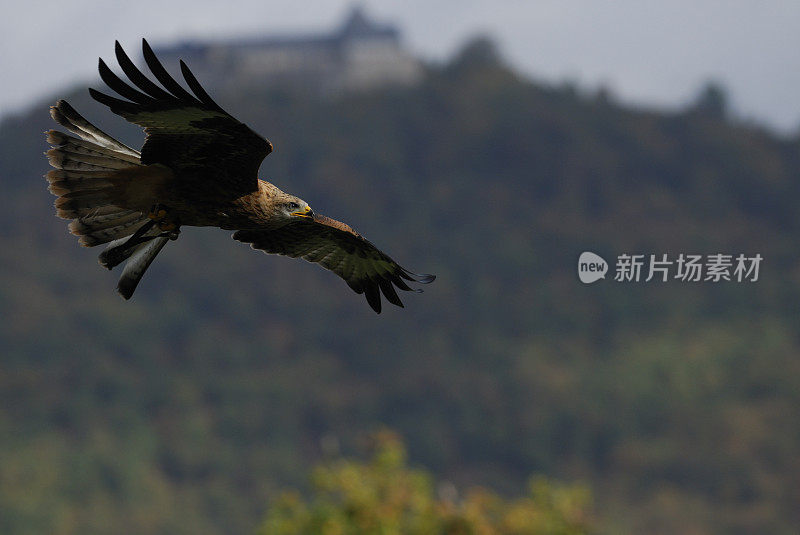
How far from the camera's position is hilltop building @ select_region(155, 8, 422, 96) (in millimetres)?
128625

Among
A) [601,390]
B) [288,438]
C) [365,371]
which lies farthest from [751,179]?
[288,438]

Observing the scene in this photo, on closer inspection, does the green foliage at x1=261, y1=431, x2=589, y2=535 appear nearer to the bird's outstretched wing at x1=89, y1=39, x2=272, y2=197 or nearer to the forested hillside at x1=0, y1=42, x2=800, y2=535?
the bird's outstretched wing at x1=89, y1=39, x2=272, y2=197

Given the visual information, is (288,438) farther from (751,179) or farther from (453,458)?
(751,179)

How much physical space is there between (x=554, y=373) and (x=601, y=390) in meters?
6.42

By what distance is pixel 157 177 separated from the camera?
26.6ft

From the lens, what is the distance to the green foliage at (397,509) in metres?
15.0

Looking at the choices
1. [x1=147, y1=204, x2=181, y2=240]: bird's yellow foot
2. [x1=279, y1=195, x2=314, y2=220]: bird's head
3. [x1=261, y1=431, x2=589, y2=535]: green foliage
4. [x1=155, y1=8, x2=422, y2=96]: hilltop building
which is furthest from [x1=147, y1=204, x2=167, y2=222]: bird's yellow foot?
[x1=155, y1=8, x2=422, y2=96]: hilltop building

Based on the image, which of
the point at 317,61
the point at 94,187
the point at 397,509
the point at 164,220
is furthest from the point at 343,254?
the point at 317,61

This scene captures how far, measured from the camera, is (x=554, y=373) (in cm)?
12069

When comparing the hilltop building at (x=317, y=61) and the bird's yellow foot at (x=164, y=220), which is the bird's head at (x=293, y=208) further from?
the hilltop building at (x=317, y=61)

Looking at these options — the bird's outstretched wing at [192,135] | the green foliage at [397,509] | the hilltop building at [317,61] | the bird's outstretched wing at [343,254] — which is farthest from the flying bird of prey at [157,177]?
the hilltop building at [317,61]

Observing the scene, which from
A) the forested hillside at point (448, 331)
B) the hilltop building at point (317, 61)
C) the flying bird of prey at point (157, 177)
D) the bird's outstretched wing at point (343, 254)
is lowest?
the flying bird of prey at point (157, 177)

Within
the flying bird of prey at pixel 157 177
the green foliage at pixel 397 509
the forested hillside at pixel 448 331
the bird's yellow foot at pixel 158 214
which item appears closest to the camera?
the flying bird of prey at pixel 157 177

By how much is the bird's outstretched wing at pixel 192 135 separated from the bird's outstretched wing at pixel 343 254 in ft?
4.89
